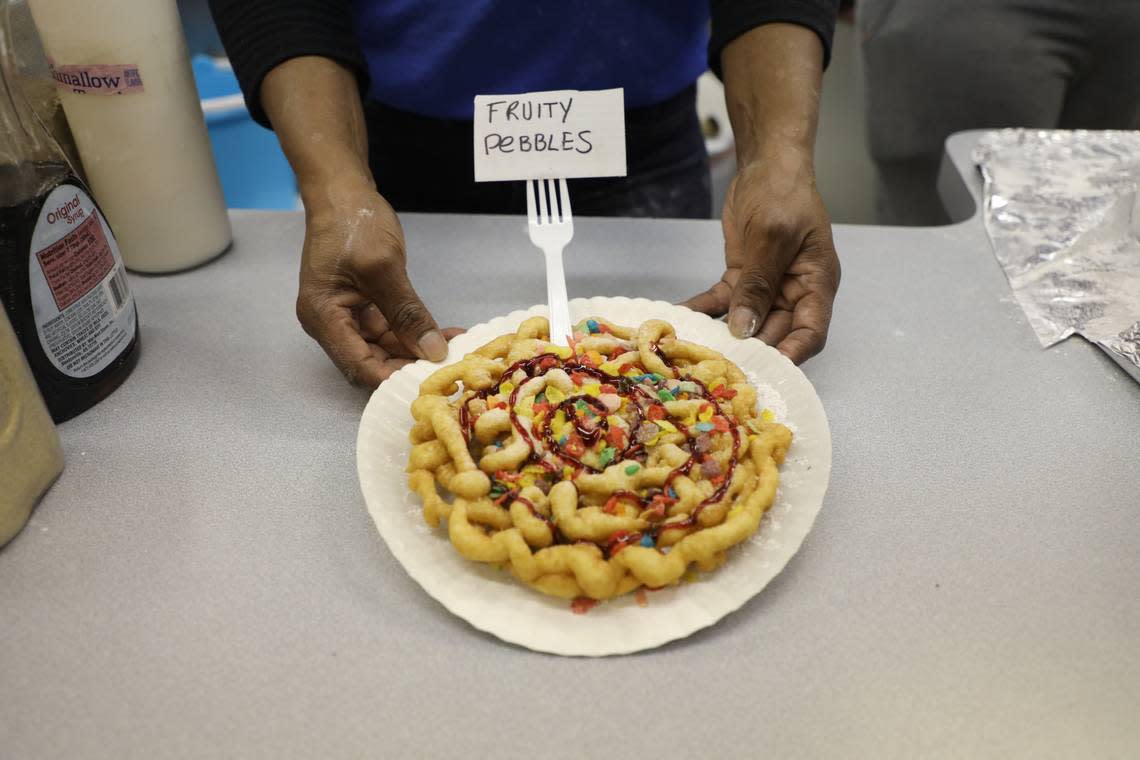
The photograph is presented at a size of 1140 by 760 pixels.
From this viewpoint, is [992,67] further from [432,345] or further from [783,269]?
[432,345]

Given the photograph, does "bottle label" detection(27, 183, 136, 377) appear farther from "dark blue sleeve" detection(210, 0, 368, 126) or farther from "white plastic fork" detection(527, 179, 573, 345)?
"white plastic fork" detection(527, 179, 573, 345)

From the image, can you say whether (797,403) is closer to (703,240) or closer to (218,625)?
(703,240)

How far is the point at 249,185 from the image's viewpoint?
213 centimetres

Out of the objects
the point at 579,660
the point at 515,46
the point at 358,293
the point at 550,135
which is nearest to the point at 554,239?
the point at 550,135

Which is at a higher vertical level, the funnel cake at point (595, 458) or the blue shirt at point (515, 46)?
the blue shirt at point (515, 46)

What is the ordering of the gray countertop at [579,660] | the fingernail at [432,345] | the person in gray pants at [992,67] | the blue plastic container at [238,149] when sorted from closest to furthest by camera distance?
the gray countertop at [579,660] < the fingernail at [432,345] < the person in gray pants at [992,67] < the blue plastic container at [238,149]

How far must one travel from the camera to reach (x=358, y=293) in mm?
975

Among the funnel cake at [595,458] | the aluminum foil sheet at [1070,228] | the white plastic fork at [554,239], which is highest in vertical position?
the white plastic fork at [554,239]

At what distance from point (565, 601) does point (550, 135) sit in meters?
0.55

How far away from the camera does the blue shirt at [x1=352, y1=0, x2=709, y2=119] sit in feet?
3.95

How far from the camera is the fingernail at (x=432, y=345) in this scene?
94cm

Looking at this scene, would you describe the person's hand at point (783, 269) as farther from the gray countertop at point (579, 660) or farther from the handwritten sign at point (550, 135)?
the handwritten sign at point (550, 135)

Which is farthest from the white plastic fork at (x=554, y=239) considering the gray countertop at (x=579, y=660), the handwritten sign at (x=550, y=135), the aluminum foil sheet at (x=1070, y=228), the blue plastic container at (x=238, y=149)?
the blue plastic container at (x=238, y=149)

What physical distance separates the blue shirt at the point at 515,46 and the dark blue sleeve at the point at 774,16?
3.7 inches
